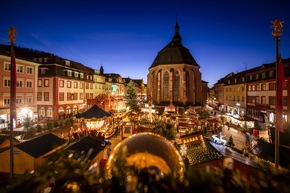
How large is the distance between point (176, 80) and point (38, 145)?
37.4 meters

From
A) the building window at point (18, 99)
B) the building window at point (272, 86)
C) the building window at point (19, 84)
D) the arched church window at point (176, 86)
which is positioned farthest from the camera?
the arched church window at point (176, 86)

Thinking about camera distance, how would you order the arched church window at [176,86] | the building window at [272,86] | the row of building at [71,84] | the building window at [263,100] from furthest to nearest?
1. the arched church window at [176,86]
2. the building window at [263,100]
3. the building window at [272,86]
4. the row of building at [71,84]

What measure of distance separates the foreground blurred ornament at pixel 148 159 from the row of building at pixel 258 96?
24015 mm

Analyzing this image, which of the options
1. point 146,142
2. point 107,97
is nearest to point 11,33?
point 146,142

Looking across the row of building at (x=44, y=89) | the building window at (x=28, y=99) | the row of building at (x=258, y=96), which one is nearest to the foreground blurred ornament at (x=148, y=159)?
the row of building at (x=44, y=89)

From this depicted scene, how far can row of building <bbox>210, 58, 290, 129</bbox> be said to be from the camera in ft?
72.9

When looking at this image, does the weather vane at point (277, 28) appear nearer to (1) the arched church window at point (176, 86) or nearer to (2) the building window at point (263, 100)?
(2) the building window at point (263, 100)

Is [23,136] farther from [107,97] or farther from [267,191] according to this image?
[267,191]

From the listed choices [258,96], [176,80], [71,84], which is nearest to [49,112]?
[71,84]

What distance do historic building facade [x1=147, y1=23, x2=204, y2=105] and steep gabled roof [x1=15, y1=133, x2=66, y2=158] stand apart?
31870mm

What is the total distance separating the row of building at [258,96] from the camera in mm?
22234

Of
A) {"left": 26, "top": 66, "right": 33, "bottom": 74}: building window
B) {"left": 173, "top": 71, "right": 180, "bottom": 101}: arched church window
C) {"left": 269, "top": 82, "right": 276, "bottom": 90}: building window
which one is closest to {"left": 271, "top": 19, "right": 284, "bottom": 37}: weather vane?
{"left": 269, "top": 82, "right": 276, "bottom": 90}: building window

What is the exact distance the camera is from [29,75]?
26297mm

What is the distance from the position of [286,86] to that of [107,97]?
27.3 metres
